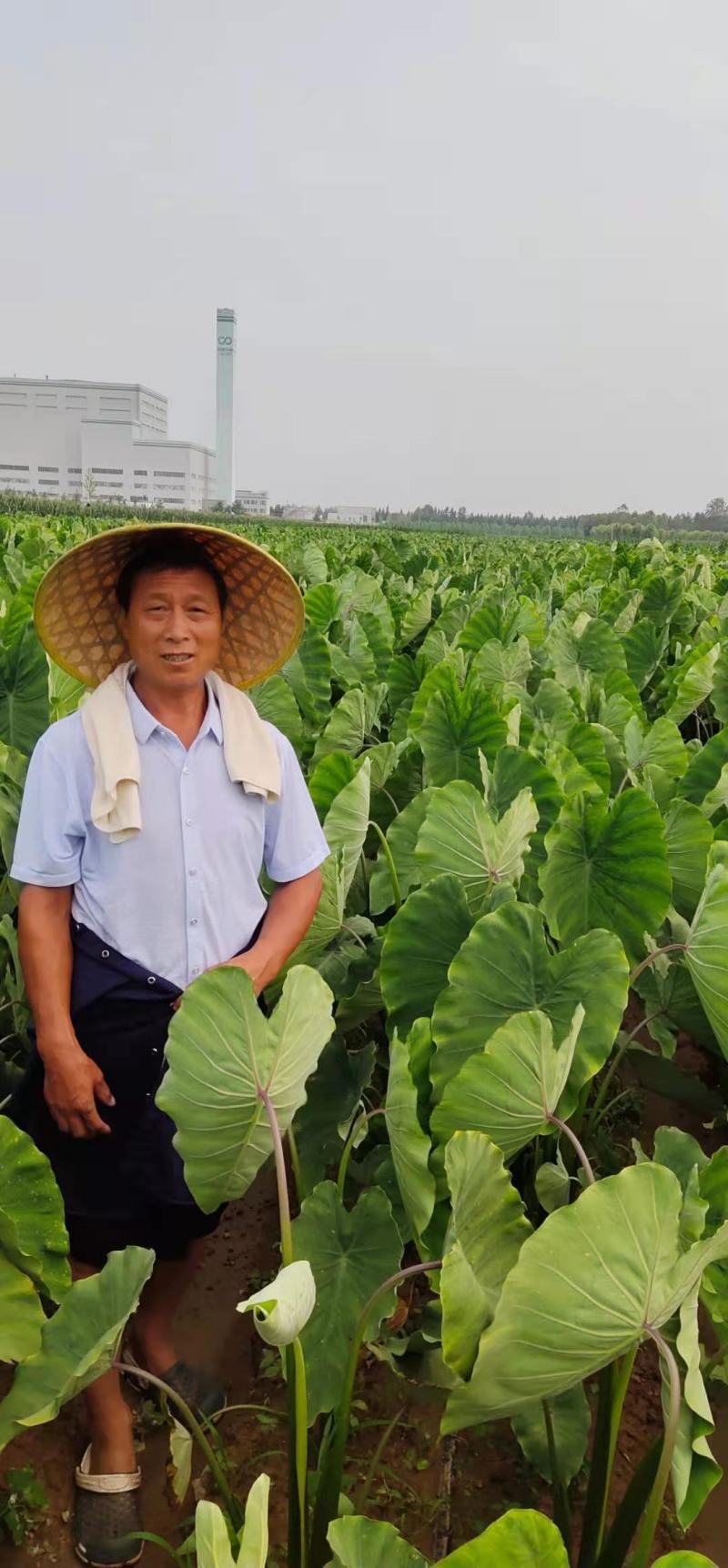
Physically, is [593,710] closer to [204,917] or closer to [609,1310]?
[204,917]

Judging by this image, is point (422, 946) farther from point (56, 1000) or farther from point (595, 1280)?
point (595, 1280)

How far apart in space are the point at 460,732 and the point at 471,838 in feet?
2.00

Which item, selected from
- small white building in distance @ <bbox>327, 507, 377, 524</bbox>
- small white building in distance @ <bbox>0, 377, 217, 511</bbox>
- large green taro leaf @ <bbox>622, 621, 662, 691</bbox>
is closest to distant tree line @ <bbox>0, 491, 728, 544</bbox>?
small white building in distance @ <bbox>327, 507, 377, 524</bbox>

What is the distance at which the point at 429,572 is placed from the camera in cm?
634

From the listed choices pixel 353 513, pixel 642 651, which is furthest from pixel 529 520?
pixel 642 651

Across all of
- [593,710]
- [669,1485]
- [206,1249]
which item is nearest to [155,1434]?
[206,1249]

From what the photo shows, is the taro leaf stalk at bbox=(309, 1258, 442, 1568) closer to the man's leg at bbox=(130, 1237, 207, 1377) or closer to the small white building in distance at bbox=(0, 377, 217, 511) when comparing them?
the man's leg at bbox=(130, 1237, 207, 1377)

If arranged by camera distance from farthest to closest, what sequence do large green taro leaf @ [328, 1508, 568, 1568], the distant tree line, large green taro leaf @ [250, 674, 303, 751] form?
the distant tree line, large green taro leaf @ [250, 674, 303, 751], large green taro leaf @ [328, 1508, 568, 1568]

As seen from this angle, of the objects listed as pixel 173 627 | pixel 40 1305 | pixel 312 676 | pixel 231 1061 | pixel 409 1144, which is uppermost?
pixel 173 627

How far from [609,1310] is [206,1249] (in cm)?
127

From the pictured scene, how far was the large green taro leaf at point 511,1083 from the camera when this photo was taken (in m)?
0.95

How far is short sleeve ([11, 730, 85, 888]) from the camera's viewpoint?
1270 millimetres

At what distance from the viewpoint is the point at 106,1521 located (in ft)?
4.53

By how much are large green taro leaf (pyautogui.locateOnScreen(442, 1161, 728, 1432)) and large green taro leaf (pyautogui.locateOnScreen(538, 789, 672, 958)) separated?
0.65m
